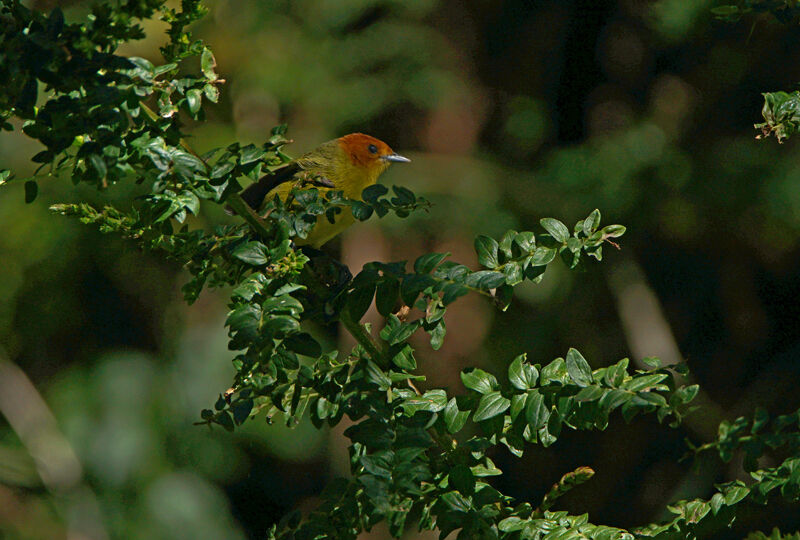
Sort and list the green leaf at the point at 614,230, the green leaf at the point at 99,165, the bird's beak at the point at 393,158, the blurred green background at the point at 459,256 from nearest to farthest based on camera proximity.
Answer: the green leaf at the point at 99,165 < the green leaf at the point at 614,230 < the bird's beak at the point at 393,158 < the blurred green background at the point at 459,256

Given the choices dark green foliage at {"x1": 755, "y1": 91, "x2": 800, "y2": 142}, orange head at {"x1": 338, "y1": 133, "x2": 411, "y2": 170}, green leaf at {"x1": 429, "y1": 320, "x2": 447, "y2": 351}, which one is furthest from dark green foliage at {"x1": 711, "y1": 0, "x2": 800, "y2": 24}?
orange head at {"x1": 338, "y1": 133, "x2": 411, "y2": 170}

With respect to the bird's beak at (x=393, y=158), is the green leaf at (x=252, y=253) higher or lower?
lower

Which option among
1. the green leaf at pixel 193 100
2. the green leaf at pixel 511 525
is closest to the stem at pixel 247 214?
the green leaf at pixel 193 100

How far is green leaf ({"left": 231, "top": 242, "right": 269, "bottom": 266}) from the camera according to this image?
101 centimetres

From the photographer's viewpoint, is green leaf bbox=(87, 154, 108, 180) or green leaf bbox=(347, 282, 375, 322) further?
green leaf bbox=(347, 282, 375, 322)

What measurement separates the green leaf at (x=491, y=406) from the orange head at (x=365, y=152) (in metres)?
1.43

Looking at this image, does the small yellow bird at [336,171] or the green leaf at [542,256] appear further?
the small yellow bird at [336,171]

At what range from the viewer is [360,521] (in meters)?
1.09

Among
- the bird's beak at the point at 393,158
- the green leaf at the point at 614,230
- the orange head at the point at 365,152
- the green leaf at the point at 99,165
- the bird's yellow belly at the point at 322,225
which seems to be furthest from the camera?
the bird's beak at the point at 393,158

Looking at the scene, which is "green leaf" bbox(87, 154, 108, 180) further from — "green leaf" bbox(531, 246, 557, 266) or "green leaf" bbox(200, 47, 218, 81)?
"green leaf" bbox(531, 246, 557, 266)

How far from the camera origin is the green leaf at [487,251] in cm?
109

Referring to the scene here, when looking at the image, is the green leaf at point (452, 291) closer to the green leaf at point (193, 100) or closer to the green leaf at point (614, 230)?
the green leaf at point (614, 230)

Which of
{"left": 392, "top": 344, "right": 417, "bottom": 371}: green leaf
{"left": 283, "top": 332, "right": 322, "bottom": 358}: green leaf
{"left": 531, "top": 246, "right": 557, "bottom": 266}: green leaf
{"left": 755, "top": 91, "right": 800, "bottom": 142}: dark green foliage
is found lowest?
{"left": 392, "top": 344, "right": 417, "bottom": 371}: green leaf

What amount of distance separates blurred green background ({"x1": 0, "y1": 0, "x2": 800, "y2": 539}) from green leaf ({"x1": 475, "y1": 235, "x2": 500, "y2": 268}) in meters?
2.36
